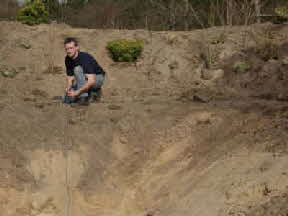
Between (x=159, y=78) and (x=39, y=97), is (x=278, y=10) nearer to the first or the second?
(x=159, y=78)

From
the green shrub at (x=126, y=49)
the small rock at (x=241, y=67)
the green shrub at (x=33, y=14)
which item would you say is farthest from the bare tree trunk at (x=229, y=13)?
the green shrub at (x=33, y=14)

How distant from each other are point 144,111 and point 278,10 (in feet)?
14.6

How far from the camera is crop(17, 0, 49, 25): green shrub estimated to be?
13242mm

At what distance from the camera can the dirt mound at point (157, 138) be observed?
628 centimetres

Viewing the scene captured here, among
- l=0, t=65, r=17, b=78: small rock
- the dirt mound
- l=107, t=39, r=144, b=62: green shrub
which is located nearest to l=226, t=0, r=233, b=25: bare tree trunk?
the dirt mound

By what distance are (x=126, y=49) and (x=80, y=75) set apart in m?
3.33

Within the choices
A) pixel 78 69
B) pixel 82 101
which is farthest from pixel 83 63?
pixel 82 101

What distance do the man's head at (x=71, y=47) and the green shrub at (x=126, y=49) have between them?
3.43m

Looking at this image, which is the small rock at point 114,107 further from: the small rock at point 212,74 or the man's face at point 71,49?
the small rock at point 212,74

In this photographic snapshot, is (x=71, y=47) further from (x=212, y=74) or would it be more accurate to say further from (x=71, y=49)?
(x=212, y=74)

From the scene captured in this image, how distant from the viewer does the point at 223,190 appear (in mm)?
5973

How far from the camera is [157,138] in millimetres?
8180

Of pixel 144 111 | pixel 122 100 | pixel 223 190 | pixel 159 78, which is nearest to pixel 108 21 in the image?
pixel 159 78

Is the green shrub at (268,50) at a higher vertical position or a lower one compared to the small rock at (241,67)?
higher
